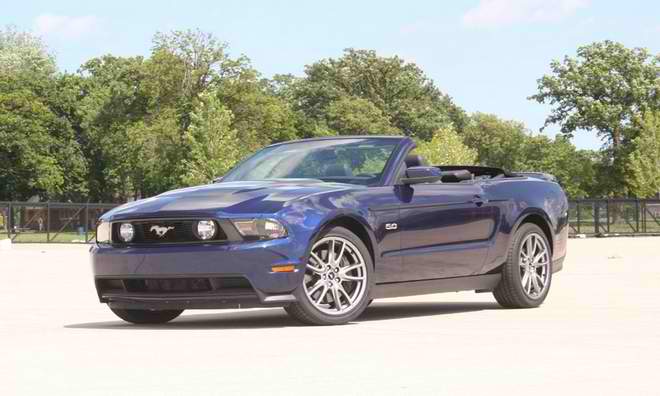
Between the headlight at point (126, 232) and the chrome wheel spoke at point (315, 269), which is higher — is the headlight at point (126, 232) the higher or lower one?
the higher one

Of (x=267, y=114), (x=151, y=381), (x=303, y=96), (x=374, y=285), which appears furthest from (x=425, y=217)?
(x=303, y=96)

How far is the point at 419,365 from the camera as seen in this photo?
735 cm

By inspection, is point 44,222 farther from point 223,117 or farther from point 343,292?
point 343,292

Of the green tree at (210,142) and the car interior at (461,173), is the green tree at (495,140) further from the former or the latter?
the car interior at (461,173)

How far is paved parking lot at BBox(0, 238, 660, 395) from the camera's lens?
6.54 meters

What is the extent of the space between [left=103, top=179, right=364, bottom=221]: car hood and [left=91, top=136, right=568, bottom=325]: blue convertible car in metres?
0.01

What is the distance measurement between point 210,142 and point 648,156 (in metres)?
28.1

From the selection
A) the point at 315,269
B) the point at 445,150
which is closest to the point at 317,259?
the point at 315,269

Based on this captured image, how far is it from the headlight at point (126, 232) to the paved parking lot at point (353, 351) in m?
0.66

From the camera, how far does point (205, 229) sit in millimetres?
9852

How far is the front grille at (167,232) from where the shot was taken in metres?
9.88

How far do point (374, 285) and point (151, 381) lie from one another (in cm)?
400

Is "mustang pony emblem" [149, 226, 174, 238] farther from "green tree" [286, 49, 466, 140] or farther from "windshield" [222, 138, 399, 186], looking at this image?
"green tree" [286, 49, 466, 140]

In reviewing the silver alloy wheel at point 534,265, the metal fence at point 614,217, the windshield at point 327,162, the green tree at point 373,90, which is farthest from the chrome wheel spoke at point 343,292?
the green tree at point 373,90
